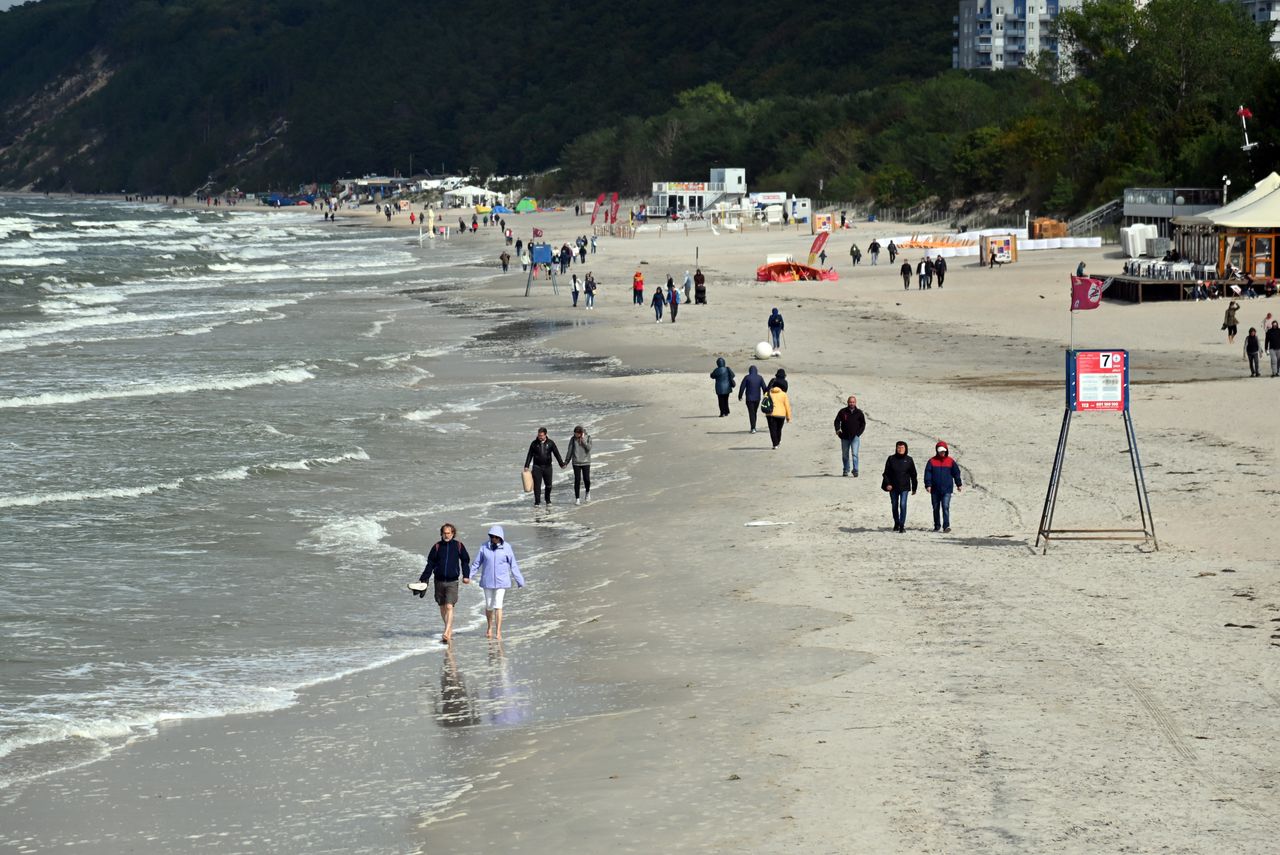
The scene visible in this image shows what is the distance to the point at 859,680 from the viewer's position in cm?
1301

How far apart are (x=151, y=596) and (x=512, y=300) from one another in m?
40.7

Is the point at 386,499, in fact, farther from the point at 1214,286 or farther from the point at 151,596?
the point at 1214,286

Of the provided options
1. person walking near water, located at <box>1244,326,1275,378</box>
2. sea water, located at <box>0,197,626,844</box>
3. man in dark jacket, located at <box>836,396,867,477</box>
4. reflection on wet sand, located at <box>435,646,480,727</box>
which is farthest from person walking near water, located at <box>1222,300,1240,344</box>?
reflection on wet sand, located at <box>435,646,480,727</box>

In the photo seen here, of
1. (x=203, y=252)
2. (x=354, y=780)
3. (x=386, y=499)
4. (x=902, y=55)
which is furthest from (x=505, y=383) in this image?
(x=902, y=55)

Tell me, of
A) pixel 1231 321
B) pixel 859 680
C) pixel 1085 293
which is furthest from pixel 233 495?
pixel 1231 321

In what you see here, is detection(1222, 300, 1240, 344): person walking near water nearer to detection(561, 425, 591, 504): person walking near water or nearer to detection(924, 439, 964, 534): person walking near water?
detection(561, 425, 591, 504): person walking near water

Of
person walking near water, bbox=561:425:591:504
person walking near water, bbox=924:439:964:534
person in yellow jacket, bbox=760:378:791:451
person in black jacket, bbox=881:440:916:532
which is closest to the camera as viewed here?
person walking near water, bbox=924:439:964:534

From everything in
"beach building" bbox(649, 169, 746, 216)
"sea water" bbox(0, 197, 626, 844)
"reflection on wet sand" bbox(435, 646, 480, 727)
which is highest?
"beach building" bbox(649, 169, 746, 216)

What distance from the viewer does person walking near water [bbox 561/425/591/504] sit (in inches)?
860

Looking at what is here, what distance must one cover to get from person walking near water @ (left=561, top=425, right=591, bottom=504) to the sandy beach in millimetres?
433

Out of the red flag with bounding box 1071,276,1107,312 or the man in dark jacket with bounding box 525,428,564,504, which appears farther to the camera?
the red flag with bounding box 1071,276,1107,312

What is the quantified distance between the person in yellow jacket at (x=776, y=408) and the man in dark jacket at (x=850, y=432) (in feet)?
7.62

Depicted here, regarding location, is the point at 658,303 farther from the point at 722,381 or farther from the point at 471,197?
the point at 471,197

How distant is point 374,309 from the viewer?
178 feet
